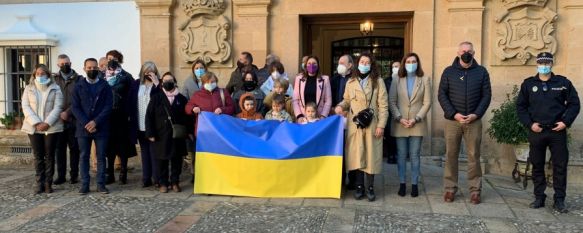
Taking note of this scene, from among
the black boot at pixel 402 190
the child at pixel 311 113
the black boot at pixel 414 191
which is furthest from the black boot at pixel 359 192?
the child at pixel 311 113

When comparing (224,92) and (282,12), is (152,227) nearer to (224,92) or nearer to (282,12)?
(224,92)

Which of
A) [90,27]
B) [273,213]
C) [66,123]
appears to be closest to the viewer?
[273,213]

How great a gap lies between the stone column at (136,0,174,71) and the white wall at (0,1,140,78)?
0.46ft

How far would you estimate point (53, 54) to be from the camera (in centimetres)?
966

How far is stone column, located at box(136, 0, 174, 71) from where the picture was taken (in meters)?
9.31

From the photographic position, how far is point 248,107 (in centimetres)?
668

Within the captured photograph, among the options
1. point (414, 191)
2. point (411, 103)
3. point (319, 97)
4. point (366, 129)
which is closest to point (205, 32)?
point (319, 97)

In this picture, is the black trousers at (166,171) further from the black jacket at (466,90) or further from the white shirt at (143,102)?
the black jacket at (466,90)

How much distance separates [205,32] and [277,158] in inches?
147

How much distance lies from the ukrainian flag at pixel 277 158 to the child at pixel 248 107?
0.54ft

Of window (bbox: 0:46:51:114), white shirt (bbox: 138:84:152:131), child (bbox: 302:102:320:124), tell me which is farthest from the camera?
window (bbox: 0:46:51:114)

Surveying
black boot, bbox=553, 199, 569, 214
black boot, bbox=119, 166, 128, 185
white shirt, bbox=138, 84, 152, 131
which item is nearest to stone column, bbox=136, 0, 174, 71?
white shirt, bbox=138, 84, 152, 131

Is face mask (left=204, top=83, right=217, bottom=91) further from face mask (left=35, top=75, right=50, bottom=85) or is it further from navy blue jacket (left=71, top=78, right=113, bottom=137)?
face mask (left=35, top=75, right=50, bottom=85)

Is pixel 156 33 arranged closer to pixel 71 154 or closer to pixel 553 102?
pixel 71 154
